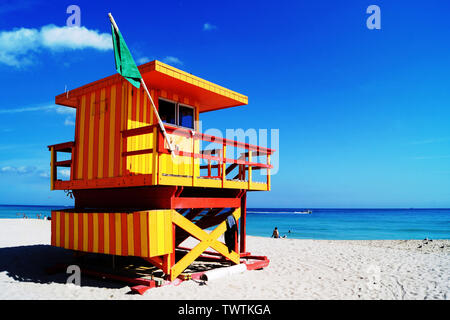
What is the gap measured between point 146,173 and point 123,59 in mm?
2980

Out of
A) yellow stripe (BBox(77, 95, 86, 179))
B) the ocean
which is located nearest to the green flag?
yellow stripe (BBox(77, 95, 86, 179))

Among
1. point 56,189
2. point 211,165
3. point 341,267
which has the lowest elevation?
point 341,267

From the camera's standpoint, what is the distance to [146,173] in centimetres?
900

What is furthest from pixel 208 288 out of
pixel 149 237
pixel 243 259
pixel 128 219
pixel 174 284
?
pixel 243 259

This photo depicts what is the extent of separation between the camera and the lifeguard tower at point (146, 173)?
763 centimetres

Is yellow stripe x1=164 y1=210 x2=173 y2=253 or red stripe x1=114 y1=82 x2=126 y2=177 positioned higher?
red stripe x1=114 y1=82 x2=126 y2=177

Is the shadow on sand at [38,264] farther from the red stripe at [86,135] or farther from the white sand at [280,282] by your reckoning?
the red stripe at [86,135]

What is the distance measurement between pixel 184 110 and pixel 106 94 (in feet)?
7.07

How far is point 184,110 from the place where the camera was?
400 inches

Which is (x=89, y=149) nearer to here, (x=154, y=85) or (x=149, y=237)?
(x=154, y=85)

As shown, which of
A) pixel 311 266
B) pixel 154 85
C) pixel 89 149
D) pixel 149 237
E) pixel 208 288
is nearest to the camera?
pixel 149 237

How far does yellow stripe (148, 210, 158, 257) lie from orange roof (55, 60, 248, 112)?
3265 mm

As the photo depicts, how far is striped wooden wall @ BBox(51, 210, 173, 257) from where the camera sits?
24.0ft

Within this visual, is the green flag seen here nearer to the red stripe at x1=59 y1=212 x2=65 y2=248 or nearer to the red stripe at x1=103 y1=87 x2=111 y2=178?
the red stripe at x1=103 y1=87 x2=111 y2=178
